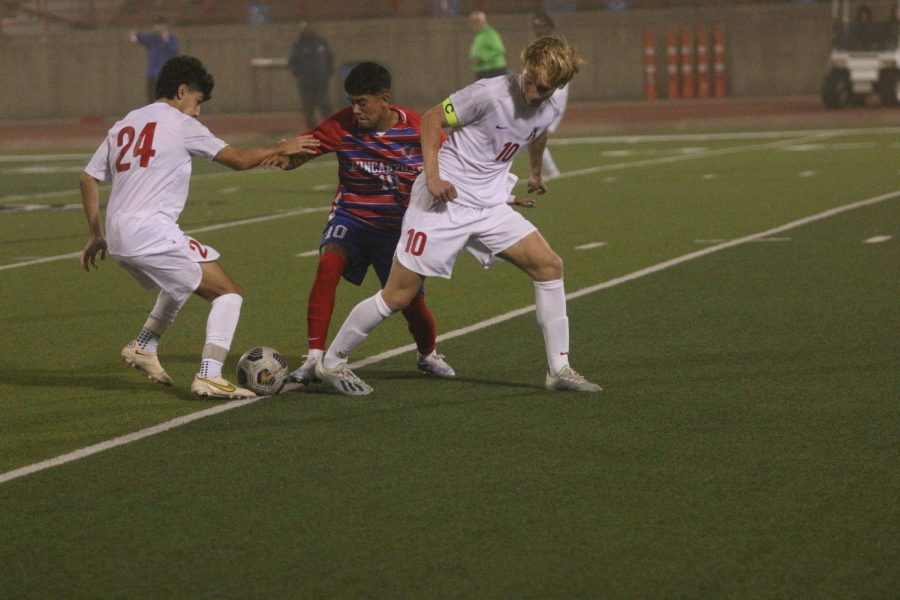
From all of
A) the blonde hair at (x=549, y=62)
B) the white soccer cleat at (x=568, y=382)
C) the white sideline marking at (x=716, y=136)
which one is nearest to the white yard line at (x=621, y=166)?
the white sideline marking at (x=716, y=136)

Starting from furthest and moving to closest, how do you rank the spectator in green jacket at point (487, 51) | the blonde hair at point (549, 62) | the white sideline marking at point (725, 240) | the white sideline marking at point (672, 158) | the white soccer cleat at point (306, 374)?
the spectator in green jacket at point (487, 51) < the white sideline marking at point (672, 158) < the white sideline marking at point (725, 240) < the white soccer cleat at point (306, 374) < the blonde hair at point (549, 62)

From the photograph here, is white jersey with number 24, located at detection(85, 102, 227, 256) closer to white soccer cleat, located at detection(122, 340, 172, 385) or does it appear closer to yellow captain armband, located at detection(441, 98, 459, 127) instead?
white soccer cleat, located at detection(122, 340, 172, 385)

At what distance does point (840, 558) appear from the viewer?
5.46m

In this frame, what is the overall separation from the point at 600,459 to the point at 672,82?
36677mm

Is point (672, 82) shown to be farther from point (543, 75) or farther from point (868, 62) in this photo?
point (543, 75)

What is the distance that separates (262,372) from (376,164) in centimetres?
117

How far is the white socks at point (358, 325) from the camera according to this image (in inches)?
318

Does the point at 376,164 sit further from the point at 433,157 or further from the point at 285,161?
the point at 433,157

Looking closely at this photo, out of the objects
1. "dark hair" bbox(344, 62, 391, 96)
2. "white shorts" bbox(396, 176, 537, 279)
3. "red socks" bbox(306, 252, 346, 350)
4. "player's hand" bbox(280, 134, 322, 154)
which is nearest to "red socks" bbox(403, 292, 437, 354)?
"red socks" bbox(306, 252, 346, 350)

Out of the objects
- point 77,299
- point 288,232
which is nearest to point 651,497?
point 77,299

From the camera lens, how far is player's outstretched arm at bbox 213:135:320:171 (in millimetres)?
8008

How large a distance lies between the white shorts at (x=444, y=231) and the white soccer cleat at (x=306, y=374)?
0.91 m

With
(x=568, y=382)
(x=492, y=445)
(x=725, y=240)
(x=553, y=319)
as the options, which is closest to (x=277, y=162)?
Result: (x=553, y=319)

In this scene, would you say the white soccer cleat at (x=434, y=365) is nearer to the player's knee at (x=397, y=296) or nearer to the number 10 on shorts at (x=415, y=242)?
the player's knee at (x=397, y=296)
